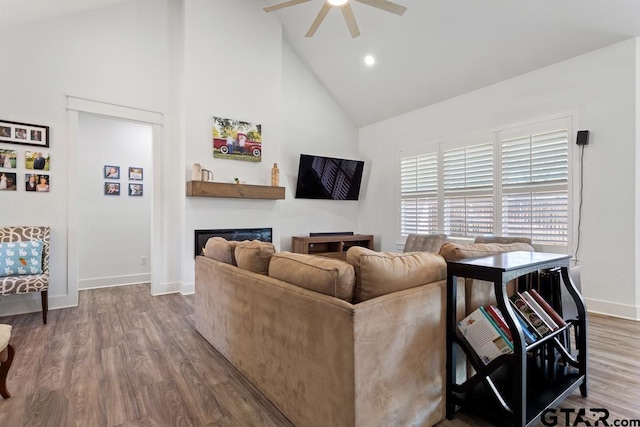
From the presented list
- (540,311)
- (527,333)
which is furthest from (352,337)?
(540,311)

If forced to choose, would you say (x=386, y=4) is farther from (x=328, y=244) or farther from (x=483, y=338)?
(x=328, y=244)

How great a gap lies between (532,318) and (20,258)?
444cm

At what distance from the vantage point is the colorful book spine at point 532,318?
170 centimetres

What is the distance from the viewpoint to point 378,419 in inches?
54.4

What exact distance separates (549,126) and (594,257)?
1561 mm

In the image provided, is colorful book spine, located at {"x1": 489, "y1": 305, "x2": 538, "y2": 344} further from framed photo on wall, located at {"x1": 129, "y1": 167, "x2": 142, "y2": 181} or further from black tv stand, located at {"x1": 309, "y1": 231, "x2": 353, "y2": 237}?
framed photo on wall, located at {"x1": 129, "y1": 167, "x2": 142, "y2": 181}

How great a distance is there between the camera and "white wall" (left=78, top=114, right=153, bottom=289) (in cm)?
484

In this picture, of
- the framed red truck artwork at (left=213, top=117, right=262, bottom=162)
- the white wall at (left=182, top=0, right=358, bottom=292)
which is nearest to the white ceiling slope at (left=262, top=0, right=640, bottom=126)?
the white wall at (left=182, top=0, right=358, bottom=292)

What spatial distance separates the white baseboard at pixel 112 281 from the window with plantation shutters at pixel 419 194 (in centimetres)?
439

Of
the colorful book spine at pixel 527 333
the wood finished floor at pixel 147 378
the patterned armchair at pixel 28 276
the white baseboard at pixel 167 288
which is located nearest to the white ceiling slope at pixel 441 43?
the wood finished floor at pixel 147 378

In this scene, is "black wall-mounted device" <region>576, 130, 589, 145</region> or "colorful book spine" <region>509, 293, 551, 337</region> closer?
"colorful book spine" <region>509, 293, 551, 337</region>

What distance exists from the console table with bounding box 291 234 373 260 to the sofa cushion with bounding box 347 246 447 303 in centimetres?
376

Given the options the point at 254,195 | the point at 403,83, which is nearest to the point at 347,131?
the point at 403,83

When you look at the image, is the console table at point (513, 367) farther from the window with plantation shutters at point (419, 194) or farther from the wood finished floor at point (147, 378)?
the window with plantation shutters at point (419, 194)
